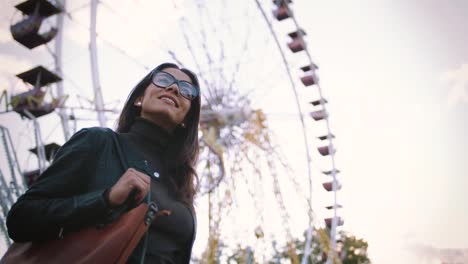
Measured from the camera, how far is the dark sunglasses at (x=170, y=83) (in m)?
1.95

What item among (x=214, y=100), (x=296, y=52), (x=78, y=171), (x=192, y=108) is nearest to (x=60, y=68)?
(x=214, y=100)

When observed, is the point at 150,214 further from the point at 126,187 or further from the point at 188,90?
the point at 188,90

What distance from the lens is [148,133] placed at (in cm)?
181

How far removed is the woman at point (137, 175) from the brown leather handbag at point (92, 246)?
0.03m

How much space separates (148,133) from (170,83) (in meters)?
0.25

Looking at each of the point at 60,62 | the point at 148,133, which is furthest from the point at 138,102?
the point at 60,62

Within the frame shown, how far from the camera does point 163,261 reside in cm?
151

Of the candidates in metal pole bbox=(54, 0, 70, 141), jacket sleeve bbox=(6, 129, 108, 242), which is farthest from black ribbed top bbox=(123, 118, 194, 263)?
metal pole bbox=(54, 0, 70, 141)

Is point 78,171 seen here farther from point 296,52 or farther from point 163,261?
point 296,52

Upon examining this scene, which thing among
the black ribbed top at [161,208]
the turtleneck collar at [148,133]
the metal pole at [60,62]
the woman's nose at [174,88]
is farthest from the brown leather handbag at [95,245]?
the metal pole at [60,62]

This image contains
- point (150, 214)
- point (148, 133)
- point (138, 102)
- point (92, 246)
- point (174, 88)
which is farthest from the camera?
point (138, 102)

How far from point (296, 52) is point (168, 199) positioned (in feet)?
36.4

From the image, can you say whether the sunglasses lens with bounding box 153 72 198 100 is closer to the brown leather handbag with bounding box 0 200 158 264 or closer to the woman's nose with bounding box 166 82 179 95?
the woman's nose with bounding box 166 82 179 95

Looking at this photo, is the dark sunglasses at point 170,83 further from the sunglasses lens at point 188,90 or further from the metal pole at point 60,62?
the metal pole at point 60,62
